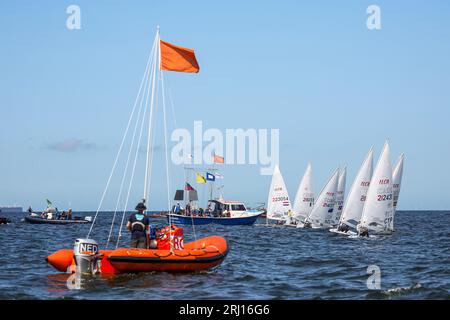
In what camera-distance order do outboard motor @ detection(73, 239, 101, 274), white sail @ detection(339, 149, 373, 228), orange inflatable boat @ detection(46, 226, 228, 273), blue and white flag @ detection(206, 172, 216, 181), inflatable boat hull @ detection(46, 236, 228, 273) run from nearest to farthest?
outboard motor @ detection(73, 239, 101, 274)
orange inflatable boat @ detection(46, 226, 228, 273)
inflatable boat hull @ detection(46, 236, 228, 273)
white sail @ detection(339, 149, 373, 228)
blue and white flag @ detection(206, 172, 216, 181)

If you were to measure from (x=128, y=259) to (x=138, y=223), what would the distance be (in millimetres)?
1626

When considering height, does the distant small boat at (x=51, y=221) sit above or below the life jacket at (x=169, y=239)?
below

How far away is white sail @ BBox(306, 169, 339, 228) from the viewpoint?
213ft

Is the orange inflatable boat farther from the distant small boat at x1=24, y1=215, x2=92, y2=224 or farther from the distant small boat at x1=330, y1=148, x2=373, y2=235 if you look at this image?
the distant small boat at x1=24, y1=215, x2=92, y2=224

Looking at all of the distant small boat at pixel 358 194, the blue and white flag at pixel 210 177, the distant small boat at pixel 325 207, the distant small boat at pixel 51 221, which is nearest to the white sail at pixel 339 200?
the distant small boat at pixel 325 207

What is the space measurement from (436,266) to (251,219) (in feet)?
175

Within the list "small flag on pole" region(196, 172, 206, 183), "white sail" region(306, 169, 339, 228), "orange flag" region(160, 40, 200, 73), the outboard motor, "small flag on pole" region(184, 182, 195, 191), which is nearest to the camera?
the outboard motor

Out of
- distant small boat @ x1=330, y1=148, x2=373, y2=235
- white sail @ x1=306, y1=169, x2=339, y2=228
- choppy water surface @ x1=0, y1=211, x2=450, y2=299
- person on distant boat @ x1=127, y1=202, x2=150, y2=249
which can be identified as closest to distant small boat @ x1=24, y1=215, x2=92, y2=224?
white sail @ x1=306, y1=169, x2=339, y2=228

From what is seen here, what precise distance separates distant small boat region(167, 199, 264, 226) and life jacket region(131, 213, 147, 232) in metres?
56.0

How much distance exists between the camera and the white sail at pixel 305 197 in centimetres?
7244

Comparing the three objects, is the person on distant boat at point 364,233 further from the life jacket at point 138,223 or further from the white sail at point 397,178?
the life jacket at point 138,223

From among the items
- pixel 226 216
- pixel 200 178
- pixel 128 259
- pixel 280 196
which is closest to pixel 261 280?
pixel 128 259

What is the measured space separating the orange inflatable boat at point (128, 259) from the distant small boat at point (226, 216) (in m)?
55.9

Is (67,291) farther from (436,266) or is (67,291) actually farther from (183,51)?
(436,266)
